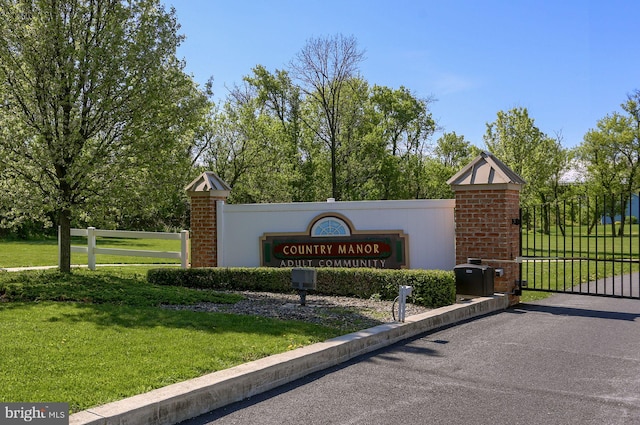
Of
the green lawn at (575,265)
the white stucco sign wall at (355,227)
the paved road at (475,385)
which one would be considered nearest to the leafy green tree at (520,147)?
the green lawn at (575,265)

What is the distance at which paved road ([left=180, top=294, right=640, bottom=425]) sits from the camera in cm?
446

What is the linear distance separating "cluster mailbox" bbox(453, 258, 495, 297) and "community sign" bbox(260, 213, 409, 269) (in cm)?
171

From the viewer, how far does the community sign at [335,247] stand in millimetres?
→ 11273

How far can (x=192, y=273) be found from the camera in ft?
37.5

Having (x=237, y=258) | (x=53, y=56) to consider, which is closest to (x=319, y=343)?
(x=237, y=258)

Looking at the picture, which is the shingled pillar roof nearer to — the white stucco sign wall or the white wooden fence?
the white stucco sign wall

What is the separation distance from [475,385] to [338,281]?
16.8ft

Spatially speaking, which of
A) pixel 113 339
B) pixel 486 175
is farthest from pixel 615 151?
pixel 113 339

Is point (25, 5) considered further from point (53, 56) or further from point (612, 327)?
point (612, 327)

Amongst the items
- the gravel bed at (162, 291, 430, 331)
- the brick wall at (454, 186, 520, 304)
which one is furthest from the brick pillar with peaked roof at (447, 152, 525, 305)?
the gravel bed at (162, 291, 430, 331)

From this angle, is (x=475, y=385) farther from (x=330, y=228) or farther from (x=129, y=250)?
(x=129, y=250)

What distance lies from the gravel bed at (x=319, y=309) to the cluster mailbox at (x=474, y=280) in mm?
1099

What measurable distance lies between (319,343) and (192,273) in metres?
5.84

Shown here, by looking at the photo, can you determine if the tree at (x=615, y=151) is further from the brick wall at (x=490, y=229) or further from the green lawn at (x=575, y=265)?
the brick wall at (x=490, y=229)
